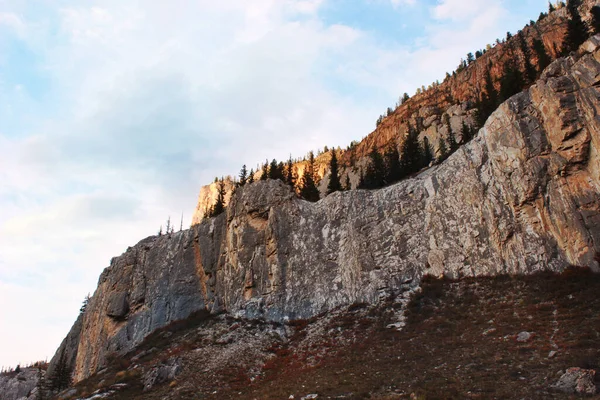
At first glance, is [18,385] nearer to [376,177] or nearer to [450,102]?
[376,177]

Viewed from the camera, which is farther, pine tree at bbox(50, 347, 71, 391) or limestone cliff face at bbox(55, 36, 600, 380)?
pine tree at bbox(50, 347, 71, 391)

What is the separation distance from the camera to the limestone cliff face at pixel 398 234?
3059 cm

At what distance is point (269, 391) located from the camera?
24938mm

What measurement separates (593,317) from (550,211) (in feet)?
33.1

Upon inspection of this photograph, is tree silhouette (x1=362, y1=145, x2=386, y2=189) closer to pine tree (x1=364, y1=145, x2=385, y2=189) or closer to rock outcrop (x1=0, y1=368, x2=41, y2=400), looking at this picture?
pine tree (x1=364, y1=145, x2=385, y2=189)

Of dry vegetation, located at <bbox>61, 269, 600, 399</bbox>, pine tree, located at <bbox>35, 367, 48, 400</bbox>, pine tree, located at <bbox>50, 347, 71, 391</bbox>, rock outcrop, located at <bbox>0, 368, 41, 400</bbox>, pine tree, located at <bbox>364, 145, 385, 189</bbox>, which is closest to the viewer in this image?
dry vegetation, located at <bbox>61, 269, 600, 399</bbox>

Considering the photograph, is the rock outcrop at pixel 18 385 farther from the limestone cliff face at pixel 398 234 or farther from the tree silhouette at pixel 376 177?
the tree silhouette at pixel 376 177

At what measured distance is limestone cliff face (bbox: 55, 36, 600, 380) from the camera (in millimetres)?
30594

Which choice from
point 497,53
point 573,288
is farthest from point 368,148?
point 573,288

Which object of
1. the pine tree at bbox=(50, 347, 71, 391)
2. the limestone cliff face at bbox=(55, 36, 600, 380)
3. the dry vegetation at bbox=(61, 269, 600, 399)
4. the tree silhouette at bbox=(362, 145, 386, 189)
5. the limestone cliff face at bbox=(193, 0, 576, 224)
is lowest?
the pine tree at bbox=(50, 347, 71, 391)

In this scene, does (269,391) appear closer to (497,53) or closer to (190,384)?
(190,384)

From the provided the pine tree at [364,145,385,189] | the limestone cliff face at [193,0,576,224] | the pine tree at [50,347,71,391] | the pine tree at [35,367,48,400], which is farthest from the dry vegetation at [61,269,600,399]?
the limestone cliff face at [193,0,576,224]

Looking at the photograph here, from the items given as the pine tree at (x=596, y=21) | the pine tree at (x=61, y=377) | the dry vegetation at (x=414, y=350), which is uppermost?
the pine tree at (x=596, y=21)

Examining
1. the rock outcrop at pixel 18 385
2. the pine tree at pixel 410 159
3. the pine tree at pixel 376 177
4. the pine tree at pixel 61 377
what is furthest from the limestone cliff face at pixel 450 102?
the rock outcrop at pixel 18 385
